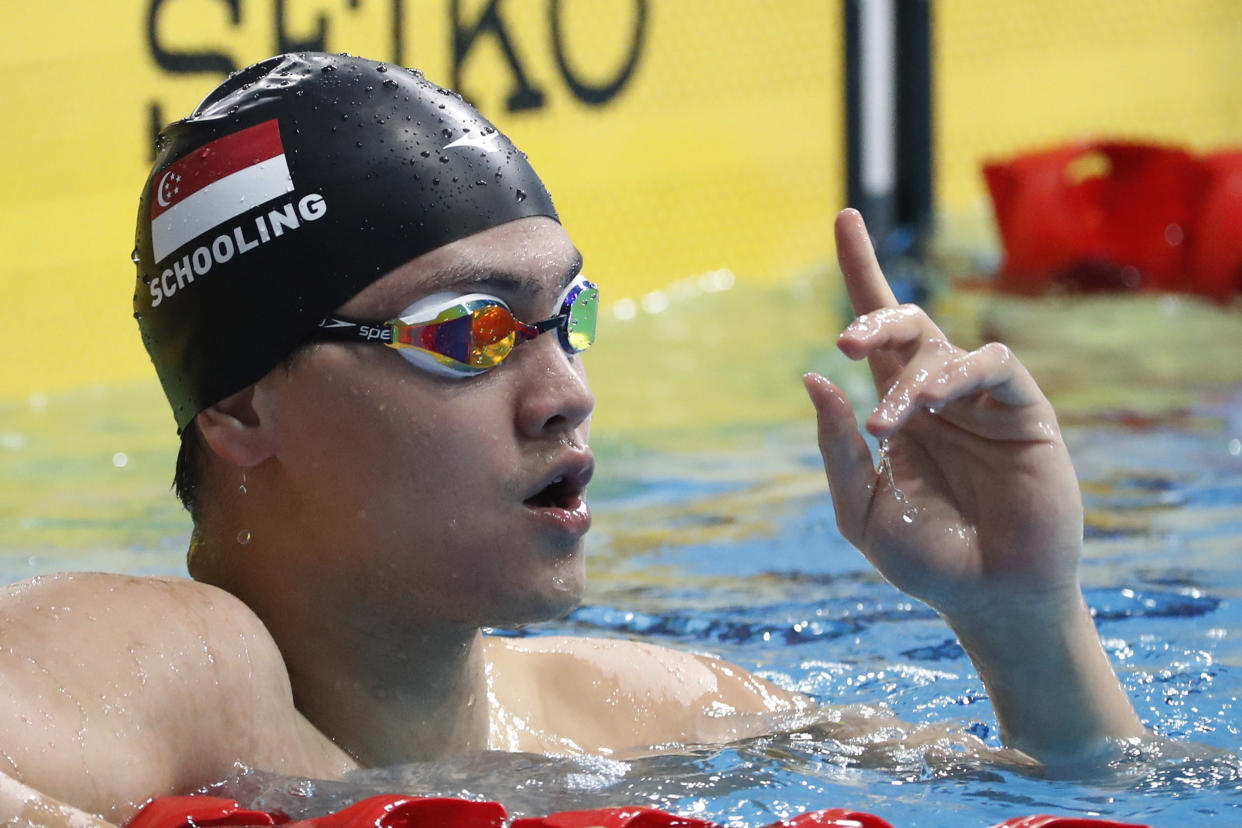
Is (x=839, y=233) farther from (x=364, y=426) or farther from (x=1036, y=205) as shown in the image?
(x=1036, y=205)

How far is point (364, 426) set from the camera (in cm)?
198

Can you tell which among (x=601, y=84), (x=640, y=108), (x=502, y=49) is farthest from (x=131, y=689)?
(x=640, y=108)

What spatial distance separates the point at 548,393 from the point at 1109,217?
643 cm

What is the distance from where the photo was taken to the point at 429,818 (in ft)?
5.69

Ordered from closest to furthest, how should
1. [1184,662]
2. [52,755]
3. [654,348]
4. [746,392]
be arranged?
[52,755]
[1184,662]
[746,392]
[654,348]

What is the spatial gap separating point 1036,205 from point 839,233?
5758mm

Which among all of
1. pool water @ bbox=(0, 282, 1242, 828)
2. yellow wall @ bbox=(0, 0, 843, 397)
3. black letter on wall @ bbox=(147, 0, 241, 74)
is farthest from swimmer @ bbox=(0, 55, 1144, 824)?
black letter on wall @ bbox=(147, 0, 241, 74)

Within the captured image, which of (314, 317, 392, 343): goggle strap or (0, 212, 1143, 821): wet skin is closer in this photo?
(0, 212, 1143, 821): wet skin

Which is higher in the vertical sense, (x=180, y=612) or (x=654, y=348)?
(x=180, y=612)

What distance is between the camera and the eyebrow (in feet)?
6.68

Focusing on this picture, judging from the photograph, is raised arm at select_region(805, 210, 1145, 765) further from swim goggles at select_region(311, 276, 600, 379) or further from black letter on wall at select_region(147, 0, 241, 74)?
black letter on wall at select_region(147, 0, 241, 74)

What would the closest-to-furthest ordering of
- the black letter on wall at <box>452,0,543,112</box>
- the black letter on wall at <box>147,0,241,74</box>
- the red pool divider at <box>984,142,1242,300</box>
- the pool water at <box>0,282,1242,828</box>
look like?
the pool water at <box>0,282,1242,828</box> → the black letter on wall at <box>147,0,241,74</box> → the black letter on wall at <box>452,0,543,112</box> → the red pool divider at <box>984,142,1242,300</box>

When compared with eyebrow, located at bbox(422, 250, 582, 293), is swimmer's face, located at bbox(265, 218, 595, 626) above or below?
below

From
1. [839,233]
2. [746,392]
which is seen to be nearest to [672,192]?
[746,392]
